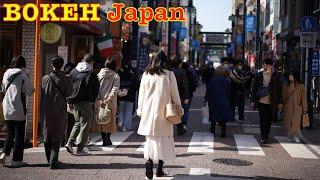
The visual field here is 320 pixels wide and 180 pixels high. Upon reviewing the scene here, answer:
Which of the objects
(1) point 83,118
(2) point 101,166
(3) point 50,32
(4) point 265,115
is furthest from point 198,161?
(3) point 50,32

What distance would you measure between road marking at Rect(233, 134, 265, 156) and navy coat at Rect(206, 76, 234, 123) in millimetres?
583

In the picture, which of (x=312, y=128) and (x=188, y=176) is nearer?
(x=188, y=176)

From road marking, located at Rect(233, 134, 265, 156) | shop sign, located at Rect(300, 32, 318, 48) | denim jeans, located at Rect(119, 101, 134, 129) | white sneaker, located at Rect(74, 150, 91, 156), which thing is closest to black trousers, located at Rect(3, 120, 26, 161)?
white sneaker, located at Rect(74, 150, 91, 156)

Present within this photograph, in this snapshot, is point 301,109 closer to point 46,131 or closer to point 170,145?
point 170,145

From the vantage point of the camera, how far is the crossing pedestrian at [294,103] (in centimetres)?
1226

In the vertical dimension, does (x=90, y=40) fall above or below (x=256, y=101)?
above

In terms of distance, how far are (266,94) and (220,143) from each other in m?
1.50

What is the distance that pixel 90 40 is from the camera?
1895cm

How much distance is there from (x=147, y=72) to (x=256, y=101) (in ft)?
16.0

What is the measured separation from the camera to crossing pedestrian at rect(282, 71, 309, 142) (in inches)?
483

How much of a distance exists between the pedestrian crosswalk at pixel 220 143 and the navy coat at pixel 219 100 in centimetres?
52

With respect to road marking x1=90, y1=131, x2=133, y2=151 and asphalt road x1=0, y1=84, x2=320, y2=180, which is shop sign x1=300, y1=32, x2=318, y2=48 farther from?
road marking x1=90, y1=131, x2=133, y2=151

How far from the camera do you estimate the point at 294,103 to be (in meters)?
12.2

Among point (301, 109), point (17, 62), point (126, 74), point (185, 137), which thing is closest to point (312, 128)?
point (301, 109)
